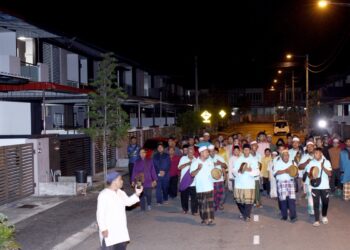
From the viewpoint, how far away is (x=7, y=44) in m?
28.4

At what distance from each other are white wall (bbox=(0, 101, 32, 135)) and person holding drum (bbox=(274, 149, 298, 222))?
1848cm

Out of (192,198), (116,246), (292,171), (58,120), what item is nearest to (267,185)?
(192,198)

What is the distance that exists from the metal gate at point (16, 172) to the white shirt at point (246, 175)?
6244 mm

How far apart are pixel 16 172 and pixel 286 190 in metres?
7.67

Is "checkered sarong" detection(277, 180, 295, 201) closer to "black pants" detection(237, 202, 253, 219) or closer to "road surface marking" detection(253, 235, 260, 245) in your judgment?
"black pants" detection(237, 202, 253, 219)

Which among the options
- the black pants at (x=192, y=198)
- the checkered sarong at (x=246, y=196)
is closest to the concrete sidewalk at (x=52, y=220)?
the black pants at (x=192, y=198)

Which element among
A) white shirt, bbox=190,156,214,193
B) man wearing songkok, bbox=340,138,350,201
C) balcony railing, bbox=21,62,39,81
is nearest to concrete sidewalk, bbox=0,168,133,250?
white shirt, bbox=190,156,214,193

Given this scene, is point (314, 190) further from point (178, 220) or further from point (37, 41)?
point (37, 41)

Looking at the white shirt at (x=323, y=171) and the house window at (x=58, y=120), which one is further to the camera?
the house window at (x=58, y=120)

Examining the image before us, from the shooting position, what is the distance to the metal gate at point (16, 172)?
15.0 metres

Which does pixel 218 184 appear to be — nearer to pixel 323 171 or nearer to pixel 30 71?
pixel 323 171

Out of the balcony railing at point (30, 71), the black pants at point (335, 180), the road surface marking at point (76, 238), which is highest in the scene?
the balcony railing at point (30, 71)

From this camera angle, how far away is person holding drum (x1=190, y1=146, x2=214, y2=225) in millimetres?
11820

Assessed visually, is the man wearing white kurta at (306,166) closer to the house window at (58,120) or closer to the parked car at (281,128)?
the house window at (58,120)
